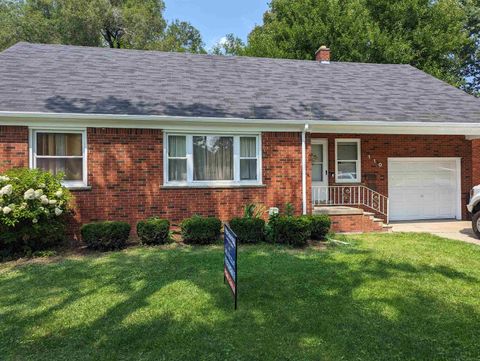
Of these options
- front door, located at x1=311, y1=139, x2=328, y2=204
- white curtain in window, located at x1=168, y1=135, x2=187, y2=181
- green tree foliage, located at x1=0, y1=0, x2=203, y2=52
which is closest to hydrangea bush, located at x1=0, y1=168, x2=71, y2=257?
white curtain in window, located at x1=168, y1=135, x2=187, y2=181

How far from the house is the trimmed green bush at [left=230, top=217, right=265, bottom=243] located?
127 cm

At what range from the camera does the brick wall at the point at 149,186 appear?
29.5 ft

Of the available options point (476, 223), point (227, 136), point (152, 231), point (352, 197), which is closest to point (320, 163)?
point (352, 197)

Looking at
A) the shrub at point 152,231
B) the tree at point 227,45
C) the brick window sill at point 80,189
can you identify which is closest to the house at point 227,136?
the brick window sill at point 80,189

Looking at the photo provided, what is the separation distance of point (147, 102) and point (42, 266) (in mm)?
4829

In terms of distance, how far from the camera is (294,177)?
10.1m

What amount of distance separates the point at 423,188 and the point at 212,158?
25.1ft

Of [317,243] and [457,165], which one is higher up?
[457,165]

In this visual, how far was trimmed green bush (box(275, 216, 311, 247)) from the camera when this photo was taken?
27.1 ft

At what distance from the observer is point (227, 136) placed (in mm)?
9859

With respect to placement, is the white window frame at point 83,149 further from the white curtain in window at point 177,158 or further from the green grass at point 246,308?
the green grass at point 246,308

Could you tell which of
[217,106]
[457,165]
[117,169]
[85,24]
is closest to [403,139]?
[457,165]

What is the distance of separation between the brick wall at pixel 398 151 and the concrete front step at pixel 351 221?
1963 millimetres

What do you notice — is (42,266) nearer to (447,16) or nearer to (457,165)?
(457,165)
